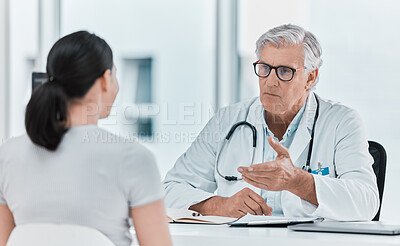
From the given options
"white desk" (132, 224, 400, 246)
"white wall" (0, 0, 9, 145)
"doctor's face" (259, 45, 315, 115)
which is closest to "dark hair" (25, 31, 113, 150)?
"white desk" (132, 224, 400, 246)

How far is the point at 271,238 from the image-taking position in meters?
1.30

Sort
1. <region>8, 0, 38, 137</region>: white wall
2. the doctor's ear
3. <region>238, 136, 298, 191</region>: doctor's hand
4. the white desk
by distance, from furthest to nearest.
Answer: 1. <region>8, 0, 38, 137</region>: white wall
2. the doctor's ear
3. <region>238, 136, 298, 191</region>: doctor's hand
4. the white desk

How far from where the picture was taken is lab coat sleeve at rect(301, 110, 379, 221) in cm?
169

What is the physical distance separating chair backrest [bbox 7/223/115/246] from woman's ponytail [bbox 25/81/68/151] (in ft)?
0.50

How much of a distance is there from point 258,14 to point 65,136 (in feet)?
8.52

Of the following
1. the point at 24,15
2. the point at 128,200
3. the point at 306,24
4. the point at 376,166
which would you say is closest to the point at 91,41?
the point at 128,200

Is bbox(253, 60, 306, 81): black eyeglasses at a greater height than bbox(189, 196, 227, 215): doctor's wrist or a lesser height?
greater

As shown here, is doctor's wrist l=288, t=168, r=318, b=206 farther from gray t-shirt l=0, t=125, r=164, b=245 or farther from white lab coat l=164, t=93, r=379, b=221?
gray t-shirt l=0, t=125, r=164, b=245

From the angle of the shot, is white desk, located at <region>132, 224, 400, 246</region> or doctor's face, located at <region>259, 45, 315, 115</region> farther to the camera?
doctor's face, located at <region>259, 45, 315, 115</region>

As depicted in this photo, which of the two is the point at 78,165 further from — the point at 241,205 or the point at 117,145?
the point at 241,205

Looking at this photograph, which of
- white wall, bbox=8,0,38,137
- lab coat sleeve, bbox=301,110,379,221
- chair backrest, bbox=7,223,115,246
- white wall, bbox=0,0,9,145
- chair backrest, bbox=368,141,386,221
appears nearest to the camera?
A: chair backrest, bbox=7,223,115,246

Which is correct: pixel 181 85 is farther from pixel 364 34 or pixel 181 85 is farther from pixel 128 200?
pixel 128 200

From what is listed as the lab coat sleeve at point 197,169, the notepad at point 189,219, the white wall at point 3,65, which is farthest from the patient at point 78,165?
the white wall at point 3,65

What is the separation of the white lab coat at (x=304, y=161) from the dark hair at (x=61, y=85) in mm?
944
